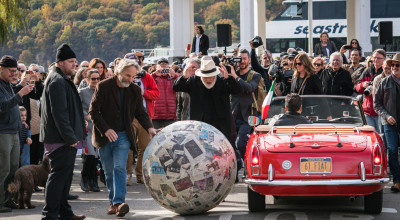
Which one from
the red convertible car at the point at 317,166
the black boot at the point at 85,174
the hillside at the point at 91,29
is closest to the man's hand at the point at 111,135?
the red convertible car at the point at 317,166

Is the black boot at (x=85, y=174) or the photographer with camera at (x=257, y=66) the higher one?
the photographer with camera at (x=257, y=66)

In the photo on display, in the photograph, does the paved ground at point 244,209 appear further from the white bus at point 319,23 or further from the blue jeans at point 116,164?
the white bus at point 319,23

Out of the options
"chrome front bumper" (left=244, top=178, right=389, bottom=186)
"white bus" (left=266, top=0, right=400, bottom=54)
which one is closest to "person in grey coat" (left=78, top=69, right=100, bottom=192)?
"chrome front bumper" (left=244, top=178, right=389, bottom=186)

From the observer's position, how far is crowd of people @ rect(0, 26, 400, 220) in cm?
920

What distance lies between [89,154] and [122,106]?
9.26ft

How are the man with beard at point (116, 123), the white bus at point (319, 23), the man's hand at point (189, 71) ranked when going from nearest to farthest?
the man with beard at point (116, 123), the man's hand at point (189, 71), the white bus at point (319, 23)

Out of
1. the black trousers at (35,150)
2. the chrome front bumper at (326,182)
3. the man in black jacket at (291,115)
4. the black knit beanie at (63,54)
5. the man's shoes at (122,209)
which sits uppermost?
the black knit beanie at (63,54)

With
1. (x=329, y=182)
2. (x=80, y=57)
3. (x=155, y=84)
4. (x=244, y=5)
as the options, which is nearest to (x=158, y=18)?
(x=80, y=57)

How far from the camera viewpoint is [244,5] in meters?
44.6

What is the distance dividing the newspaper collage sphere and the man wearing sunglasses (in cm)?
339

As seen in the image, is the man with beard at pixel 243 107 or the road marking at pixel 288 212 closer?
the road marking at pixel 288 212

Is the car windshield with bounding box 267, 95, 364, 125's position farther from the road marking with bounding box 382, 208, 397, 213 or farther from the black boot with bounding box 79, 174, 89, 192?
the black boot with bounding box 79, 174, 89, 192

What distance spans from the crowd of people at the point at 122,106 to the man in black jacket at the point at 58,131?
11mm

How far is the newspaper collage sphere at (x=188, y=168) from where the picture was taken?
907cm
